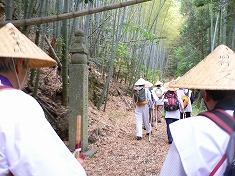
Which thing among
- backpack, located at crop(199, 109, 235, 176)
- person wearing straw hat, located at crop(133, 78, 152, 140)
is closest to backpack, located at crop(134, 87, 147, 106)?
person wearing straw hat, located at crop(133, 78, 152, 140)

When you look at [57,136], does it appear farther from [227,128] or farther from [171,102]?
[171,102]

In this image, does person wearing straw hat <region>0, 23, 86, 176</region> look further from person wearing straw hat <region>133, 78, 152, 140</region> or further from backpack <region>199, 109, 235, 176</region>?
person wearing straw hat <region>133, 78, 152, 140</region>

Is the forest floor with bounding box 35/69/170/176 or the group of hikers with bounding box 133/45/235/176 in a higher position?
the group of hikers with bounding box 133/45/235/176

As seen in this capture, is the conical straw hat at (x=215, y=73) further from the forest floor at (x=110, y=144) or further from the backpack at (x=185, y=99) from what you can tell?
the backpack at (x=185, y=99)

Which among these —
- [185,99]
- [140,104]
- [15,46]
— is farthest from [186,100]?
[15,46]

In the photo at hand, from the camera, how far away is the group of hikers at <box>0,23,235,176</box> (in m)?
→ 0.97

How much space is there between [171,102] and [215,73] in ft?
15.6

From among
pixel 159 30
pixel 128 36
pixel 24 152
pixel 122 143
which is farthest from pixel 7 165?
pixel 159 30

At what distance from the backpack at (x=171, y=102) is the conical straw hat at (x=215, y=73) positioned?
4.62 m

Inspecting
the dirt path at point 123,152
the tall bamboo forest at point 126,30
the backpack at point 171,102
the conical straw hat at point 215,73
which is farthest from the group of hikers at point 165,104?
the conical straw hat at point 215,73

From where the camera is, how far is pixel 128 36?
16250 millimetres

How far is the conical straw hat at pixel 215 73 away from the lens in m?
1.32

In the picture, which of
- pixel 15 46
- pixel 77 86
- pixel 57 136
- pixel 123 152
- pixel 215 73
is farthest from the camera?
pixel 123 152

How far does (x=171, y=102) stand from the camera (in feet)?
19.9
